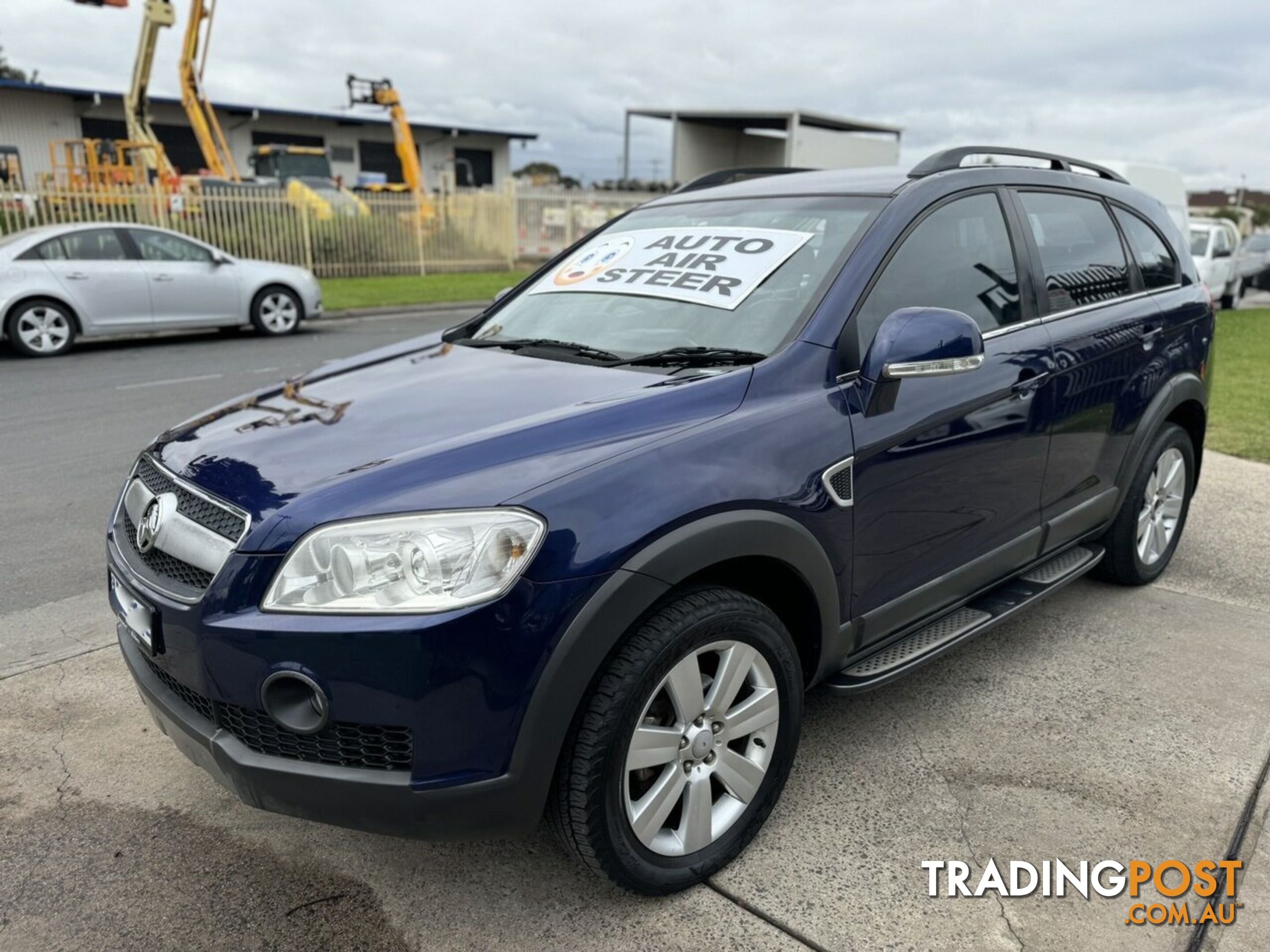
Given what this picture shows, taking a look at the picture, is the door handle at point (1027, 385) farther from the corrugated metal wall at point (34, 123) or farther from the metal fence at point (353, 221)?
the corrugated metal wall at point (34, 123)

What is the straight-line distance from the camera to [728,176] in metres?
4.16

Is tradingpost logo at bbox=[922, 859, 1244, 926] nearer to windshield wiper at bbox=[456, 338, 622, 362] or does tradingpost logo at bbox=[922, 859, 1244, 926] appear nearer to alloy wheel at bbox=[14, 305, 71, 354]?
windshield wiper at bbox=[456, 338, 622, 362]

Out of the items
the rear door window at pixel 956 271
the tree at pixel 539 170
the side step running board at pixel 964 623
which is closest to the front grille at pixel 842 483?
the rear door window at pixel 956 271

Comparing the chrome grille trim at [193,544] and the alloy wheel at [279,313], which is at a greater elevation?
the chrome grille trim at [193,544]

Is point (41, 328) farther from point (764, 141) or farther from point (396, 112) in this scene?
point (764, 141)

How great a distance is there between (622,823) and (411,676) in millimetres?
636

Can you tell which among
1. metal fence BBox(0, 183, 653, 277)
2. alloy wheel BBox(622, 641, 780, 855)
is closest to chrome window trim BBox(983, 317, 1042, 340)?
alloy wheel BBox(622, 641, 780, 855)

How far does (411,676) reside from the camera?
193 centimetres

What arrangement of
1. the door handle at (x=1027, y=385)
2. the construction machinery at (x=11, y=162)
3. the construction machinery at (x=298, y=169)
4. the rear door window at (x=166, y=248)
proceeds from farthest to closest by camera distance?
the construction machinery at (x=11, y=162)
the construction machinery at (x=298, y=169)
the rear door window at (x=166, y=248)
the door handle at (x=1027, y=385)

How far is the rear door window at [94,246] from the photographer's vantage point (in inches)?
436

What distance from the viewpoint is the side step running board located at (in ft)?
9.29

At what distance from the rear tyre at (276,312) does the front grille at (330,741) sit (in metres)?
11.6

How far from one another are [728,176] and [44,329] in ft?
31.9

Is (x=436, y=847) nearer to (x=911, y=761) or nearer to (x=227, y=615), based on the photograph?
(x=227, y=615)
